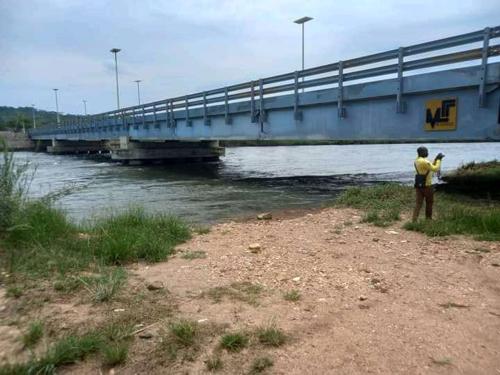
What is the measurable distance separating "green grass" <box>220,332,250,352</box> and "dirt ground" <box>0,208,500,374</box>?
7cm

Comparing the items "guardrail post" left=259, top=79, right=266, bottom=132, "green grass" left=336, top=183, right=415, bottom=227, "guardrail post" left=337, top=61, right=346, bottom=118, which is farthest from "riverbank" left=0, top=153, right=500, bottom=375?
"guardrail post" left=259, top=79, right=266, bottom=132

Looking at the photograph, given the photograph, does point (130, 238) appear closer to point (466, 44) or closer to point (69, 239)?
point (69, 239)

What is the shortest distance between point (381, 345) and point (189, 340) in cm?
164

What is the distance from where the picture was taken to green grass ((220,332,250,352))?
374 cm

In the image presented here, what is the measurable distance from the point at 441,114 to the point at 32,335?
1313 centimetres

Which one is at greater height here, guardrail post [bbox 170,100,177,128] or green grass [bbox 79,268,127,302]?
guardrail post [bbox 170,100,177,128]

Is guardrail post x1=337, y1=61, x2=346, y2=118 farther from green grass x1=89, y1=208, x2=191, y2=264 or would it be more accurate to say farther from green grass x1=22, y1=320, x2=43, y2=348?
green grass x1=22, y1=320, x2=43, y2=348

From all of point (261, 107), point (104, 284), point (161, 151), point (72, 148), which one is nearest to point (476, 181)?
point (261, 107)

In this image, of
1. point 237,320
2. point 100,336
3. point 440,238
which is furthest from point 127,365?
point 440,238

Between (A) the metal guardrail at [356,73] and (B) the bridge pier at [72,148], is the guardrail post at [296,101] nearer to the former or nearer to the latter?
(A) the metal guardrail at [356,73]

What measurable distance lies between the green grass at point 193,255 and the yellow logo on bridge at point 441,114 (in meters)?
9.69

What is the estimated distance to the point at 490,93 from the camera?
12.2m

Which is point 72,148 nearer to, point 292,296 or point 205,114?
point 205,114

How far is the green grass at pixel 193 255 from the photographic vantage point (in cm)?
673
